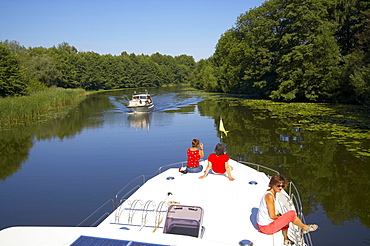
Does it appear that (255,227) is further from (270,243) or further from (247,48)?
(247,48)

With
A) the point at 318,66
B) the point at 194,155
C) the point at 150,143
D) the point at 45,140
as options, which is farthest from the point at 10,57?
the point at 194,155

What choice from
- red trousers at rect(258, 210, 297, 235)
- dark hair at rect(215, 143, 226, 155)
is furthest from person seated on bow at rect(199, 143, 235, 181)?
red trousers at rect(258, 210, 297, 235)

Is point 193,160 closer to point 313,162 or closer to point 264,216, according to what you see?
point 264,216

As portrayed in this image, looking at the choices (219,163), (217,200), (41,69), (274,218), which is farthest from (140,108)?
(41,69)

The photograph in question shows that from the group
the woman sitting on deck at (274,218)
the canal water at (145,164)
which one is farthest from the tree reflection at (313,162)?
the woman sitting on deck at (274,218)

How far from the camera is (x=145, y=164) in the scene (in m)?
13.8

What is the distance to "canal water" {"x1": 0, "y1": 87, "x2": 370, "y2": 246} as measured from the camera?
8867mm

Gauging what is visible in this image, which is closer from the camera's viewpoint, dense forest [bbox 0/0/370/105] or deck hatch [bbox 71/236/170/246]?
deck hatch [bbox 71/236/170/246]

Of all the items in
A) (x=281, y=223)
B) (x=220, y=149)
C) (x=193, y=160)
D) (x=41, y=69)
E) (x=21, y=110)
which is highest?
(x=41, y=69)

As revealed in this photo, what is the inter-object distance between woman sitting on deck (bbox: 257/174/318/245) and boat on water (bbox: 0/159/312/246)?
0.42 feet

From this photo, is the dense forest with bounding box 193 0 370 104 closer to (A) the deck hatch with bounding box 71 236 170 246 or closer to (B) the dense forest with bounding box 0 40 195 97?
(A) the deck hatch with bounding box 71 236 170 246

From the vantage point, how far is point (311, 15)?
34250 mm

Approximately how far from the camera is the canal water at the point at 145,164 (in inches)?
349

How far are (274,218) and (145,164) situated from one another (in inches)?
357
